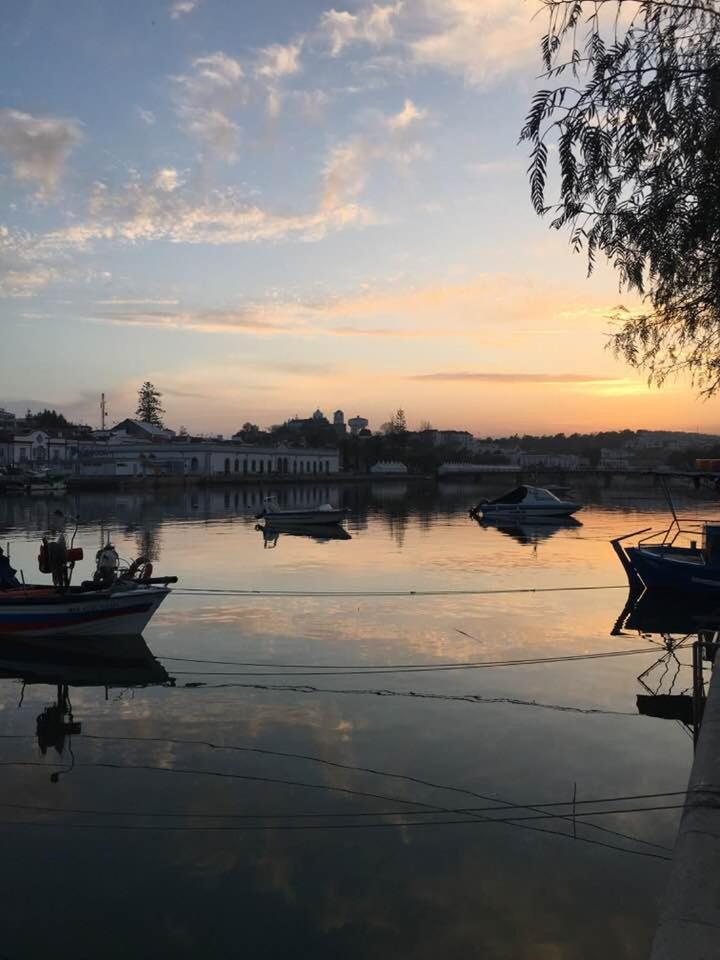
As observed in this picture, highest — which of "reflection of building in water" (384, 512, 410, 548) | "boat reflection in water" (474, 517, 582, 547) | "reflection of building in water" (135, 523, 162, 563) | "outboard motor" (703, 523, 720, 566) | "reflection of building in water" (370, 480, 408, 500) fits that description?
"outboard motor" (703, 523, 720, 566)

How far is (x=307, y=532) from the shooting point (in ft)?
150

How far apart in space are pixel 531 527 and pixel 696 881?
4769 cm

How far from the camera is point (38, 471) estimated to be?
111 meters

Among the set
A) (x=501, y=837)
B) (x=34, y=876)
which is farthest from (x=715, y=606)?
(x=34, y=876)

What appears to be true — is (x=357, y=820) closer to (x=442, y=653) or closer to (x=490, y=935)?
(x=490, y=935)

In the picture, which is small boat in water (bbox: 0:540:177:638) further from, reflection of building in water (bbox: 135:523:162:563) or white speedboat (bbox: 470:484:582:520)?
white speedboat (bbox: 470:484:582:520)

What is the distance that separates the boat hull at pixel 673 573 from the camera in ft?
74.4

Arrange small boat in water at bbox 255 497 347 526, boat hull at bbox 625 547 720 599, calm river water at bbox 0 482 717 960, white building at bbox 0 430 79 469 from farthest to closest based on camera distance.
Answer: white building at bbox 0 430 79 469, small boat in water at bbox 255 497 347 526, boat hull at bbox 625 547 720 599, calm river water at bbox 0 482 717 960

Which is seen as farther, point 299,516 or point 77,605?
point 299,516

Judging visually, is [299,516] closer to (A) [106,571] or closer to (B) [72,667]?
(A) [106,571]

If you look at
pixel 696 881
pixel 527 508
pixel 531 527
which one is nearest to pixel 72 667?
pixel 696 881

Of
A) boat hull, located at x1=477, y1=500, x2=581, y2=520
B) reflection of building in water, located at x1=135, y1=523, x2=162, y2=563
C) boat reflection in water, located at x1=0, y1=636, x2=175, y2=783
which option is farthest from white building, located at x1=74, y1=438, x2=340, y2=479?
boat reflection in water, located at x1=0, y1=636, x2=175, y2=783

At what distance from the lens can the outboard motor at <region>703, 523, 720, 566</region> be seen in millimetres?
23359

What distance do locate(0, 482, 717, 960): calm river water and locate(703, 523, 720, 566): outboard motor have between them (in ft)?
18.9
